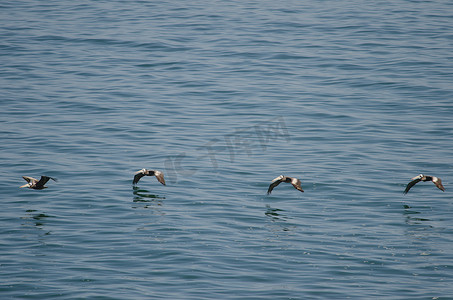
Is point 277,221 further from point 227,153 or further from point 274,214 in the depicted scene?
point 227,153

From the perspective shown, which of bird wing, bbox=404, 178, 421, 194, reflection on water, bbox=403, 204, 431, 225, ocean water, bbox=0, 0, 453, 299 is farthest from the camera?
bird wing, bbox=404, 178, 421, 194

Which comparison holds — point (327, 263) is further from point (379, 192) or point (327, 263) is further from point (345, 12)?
point (345, 12)

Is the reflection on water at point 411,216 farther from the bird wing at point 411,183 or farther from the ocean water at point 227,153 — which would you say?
the bird wing at point 411,183

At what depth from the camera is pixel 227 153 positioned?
89.4ft

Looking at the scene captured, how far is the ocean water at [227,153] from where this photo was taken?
16703 millimetres

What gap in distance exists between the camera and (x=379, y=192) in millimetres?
22281

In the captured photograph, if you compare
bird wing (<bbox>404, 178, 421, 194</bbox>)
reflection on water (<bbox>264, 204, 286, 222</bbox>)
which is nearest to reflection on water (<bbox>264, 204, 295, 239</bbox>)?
reflection on water (<bbox>264, 204, 286, 222</bbox>)

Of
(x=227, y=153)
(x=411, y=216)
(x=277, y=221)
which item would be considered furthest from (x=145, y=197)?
(x=411, y=216)

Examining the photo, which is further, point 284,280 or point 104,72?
point 104,72

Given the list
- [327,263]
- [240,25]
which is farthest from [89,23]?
[327,263]

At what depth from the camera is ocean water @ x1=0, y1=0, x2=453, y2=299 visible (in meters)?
16.7

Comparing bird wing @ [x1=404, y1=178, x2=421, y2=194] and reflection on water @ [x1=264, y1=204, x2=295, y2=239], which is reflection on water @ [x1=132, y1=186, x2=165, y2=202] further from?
bird wing @ [x1=404, y1=178, x2=421, y2=194]

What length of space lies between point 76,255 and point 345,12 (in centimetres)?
4009

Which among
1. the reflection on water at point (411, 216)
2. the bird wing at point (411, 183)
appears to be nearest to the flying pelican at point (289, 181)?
the reflection on water at point (411, 216)
